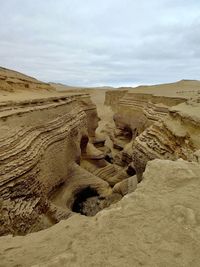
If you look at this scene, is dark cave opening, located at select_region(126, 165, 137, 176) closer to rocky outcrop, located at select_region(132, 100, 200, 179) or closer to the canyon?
the canyon

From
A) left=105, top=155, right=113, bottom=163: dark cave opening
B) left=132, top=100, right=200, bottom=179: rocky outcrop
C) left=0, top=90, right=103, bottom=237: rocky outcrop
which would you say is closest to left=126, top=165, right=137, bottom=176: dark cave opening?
left=0, top=90, right=103, bottom=237: rocky outcrop

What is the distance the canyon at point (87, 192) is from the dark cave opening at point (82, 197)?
0.08 feet

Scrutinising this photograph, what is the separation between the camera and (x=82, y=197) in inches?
302

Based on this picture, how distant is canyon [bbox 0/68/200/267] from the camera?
5.97 feet

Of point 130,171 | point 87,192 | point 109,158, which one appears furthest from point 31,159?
point 109,158

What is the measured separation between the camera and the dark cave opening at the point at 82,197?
712 cm

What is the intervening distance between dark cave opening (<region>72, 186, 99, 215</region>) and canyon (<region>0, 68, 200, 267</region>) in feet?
0.08

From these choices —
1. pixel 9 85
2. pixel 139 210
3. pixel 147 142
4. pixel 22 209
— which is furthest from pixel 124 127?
pixel 139 210

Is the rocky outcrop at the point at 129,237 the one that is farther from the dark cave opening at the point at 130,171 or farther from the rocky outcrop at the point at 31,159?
the dark cave opening at the point at 130,171

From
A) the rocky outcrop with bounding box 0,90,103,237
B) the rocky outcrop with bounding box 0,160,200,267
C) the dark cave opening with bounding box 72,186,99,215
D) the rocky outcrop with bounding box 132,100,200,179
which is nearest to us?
the rocky outcrop with bounding box 0,160,200,267

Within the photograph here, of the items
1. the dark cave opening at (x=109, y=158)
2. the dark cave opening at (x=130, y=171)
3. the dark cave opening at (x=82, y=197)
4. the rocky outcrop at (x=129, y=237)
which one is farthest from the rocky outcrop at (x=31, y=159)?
the dark cave opening at (x=109, y=158)

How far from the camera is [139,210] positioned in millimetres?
2193

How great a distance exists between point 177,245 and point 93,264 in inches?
19.6

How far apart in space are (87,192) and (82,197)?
0.81ft
